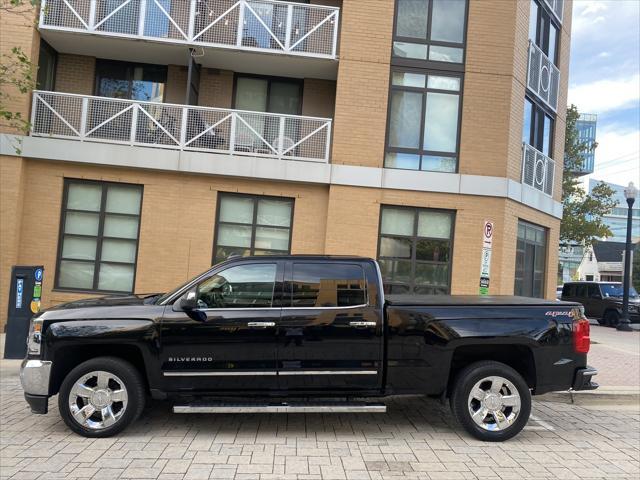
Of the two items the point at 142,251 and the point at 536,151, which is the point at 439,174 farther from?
the point at 142,251

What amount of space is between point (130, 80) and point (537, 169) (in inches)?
431

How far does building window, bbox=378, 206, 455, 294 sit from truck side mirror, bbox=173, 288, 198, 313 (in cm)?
732

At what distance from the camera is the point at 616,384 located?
25.3ft

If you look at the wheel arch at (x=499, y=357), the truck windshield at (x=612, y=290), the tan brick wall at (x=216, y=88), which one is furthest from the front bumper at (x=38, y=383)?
the truck windshield at (x=612, y=290)

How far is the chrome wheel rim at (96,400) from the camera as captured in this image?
4.98 m

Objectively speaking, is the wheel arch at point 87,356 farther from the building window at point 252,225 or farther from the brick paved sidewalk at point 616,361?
the building window at point 252,225

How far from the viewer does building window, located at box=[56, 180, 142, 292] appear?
38.7ft

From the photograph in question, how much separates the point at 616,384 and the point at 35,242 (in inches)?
459

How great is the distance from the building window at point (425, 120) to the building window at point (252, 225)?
3049mm

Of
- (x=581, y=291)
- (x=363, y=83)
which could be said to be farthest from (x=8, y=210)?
(x=581, y=291)

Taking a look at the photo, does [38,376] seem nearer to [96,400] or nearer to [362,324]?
[96,400]

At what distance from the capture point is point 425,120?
1231 centimetres

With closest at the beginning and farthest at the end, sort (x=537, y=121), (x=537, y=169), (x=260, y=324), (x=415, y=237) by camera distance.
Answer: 1. (x=260, y=324)
2. (x=415, y=237)
3. (x=537, y=169)
4. (x=537, y=121)

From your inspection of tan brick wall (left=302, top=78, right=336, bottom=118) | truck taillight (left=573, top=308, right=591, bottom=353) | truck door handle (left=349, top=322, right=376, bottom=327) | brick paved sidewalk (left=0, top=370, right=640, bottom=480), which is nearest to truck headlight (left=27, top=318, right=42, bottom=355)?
brick paved sidewalk (left=0, top=370, right=640, bottom=480)
